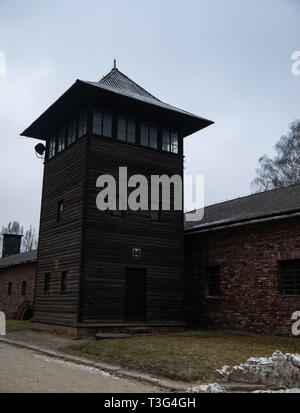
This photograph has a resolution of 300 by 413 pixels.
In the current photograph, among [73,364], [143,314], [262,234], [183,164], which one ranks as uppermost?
[183,164]

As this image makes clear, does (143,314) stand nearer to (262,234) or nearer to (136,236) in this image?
(136,236)

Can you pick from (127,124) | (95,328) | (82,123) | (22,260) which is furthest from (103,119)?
(22,260)

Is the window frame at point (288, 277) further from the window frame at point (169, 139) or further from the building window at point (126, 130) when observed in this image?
the building window at point (126, 130)

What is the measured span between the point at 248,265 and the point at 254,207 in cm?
245

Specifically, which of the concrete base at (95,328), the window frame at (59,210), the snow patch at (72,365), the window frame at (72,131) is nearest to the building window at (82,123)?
the window frame at (72,131)

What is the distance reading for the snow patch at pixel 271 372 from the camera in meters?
7.28

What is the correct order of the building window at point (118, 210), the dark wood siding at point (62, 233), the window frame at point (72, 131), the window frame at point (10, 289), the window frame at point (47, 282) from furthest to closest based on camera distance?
the window frame at point (10, 289) → the window frame at point (47, 282) → the window frame at point (72, 131) → the building window at point (118, 210) → the dark wood siding at point (62, 233)

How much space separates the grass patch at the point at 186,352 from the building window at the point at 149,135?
24.9ft

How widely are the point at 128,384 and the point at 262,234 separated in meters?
8.52

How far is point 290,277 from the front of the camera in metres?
13.8

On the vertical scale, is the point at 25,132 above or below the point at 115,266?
above

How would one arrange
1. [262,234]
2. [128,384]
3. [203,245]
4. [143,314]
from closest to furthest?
[128,384] < [262,234] < [143,314] < [203,245]

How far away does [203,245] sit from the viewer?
1722 cm

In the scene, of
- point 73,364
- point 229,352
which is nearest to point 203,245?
point 229,352
